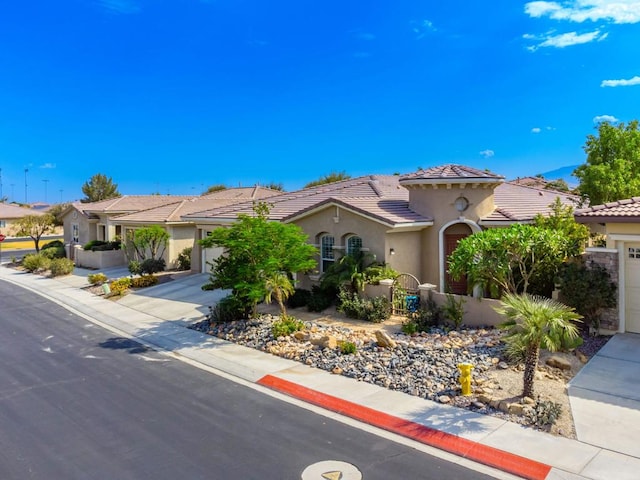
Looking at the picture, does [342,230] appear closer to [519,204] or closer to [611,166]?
[519,204]

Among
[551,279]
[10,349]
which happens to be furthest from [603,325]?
[10,349]

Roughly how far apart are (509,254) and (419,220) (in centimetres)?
565

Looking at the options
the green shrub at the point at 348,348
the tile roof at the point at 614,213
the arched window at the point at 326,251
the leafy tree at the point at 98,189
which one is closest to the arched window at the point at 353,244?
the arched window at the point at 326,251

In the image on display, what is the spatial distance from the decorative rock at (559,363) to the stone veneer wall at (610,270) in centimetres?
306

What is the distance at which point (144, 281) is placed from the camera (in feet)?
86.5

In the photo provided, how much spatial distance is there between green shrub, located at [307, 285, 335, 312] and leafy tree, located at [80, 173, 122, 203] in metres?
65.9

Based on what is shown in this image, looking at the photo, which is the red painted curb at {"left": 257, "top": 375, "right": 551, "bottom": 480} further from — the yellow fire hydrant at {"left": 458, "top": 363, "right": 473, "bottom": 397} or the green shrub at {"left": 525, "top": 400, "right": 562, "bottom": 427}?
the yellow fire hydrant at {"left": 458, "top": 363, "right": 473, "bottom": 397}

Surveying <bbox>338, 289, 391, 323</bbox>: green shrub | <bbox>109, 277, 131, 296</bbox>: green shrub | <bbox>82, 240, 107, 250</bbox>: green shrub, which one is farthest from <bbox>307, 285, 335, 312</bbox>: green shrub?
<bbox>82, 240, 107, 250</bbox>: green shrub

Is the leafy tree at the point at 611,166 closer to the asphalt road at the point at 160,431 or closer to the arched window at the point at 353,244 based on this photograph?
the arched window at the point at 353,244

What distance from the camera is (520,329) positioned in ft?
33.6

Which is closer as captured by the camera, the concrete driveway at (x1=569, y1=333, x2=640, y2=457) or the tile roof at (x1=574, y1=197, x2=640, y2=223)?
the concrete driveway at (x1=569, y1=333, x2=640, y2=457)

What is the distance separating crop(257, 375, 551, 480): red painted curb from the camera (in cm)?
799

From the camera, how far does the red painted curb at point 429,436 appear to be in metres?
7.99

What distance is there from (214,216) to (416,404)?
763 inches
